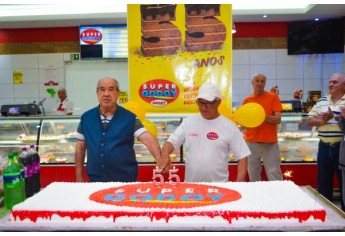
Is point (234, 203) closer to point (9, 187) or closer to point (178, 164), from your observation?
point (9, 187)

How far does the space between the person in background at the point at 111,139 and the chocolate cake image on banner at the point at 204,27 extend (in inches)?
53.8

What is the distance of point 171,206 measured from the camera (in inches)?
87.7

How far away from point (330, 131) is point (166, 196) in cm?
302

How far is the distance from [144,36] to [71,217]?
2783 millimetres

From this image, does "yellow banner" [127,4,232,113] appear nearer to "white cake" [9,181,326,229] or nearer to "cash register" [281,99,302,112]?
"white cake" [9,181,326,229]

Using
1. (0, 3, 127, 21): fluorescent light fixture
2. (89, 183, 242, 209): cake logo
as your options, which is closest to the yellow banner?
(89, 183, 242, 209): cake logo

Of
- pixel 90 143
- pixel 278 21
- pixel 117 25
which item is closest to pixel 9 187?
pixel 90 143

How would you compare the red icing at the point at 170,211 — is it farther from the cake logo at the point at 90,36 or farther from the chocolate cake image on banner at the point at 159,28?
the cake logo at the point at 90,36

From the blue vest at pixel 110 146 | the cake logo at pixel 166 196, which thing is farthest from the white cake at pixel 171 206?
the blue vest at pixel 110 146

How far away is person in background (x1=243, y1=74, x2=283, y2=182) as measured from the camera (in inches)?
213

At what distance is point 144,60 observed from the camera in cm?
456

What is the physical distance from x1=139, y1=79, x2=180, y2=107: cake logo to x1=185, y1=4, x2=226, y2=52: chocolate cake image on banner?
539 millimetres

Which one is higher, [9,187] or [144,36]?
[144,36]

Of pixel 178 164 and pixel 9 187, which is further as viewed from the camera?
pixel 178 164
